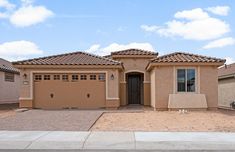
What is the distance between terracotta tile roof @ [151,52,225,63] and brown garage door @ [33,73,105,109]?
13.7 ft

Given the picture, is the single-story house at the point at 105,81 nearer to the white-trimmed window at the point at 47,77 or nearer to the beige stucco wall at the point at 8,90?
the white-trimmed window at the point at 47,77

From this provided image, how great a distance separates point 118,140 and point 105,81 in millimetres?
12794

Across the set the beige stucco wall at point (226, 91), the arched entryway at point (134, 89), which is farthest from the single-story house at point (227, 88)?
the arched entryway at point (134, 89)

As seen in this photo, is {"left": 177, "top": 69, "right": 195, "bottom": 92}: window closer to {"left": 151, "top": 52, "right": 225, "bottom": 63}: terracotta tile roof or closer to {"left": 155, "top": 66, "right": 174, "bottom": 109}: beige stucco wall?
{"left": 155, "top": 66, "right": 174, "bottom": 109}: beige stucco wall

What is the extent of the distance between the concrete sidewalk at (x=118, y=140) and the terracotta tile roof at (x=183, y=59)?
9853mm

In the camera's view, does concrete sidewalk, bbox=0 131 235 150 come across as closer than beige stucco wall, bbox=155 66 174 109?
Yes

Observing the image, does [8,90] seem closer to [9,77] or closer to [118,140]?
[9,77]

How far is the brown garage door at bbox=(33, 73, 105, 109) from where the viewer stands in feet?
78.4

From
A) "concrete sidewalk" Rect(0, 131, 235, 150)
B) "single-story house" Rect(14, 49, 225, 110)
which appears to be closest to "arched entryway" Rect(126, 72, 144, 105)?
"single-story house" Rect(14, 49, 225, 110)

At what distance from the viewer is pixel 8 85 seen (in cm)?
3341

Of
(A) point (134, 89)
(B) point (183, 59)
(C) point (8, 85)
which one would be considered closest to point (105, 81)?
(B) point (183, 59)

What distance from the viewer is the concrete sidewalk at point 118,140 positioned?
10.3 m

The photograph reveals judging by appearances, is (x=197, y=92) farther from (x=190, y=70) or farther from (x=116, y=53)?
(x=116, y=53)

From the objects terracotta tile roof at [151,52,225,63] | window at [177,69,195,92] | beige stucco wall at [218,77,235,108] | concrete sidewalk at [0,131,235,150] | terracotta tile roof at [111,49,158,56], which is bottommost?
concrete sidewalk at [0,131,235,150]
